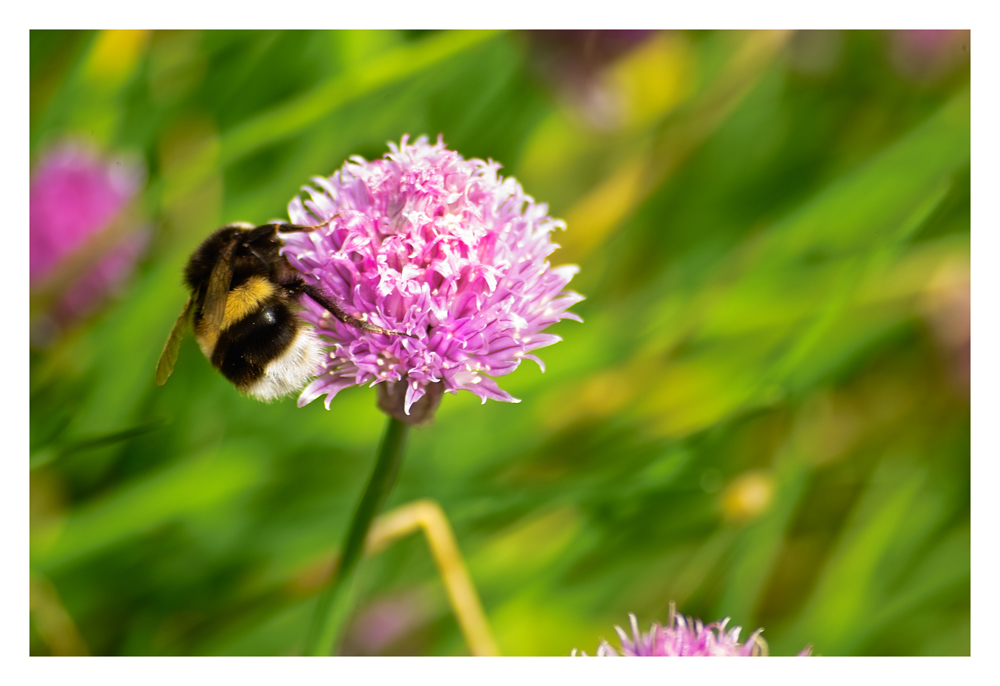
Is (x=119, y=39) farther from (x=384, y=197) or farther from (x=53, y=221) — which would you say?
(x=384, y=197)

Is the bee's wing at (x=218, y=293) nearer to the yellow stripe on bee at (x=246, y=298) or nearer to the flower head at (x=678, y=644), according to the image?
the yellow stripe on bee at (x=246, y=298)

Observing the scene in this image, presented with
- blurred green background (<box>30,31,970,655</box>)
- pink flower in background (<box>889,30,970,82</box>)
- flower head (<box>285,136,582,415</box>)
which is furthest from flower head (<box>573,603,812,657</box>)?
pink flower in background (<box>889,30,970,82</box>)

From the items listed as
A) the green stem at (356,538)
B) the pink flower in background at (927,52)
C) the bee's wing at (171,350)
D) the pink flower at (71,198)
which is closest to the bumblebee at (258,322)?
the bee's wing at (171,350)

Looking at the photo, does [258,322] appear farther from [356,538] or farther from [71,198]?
[71,198]

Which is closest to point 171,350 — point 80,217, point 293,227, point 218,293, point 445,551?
point 218,293

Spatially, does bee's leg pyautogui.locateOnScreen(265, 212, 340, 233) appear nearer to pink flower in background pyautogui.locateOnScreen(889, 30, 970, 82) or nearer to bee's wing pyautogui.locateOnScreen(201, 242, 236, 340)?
bee's wing pyautogui.locateOnScreen(201, 242, 236, 340)
